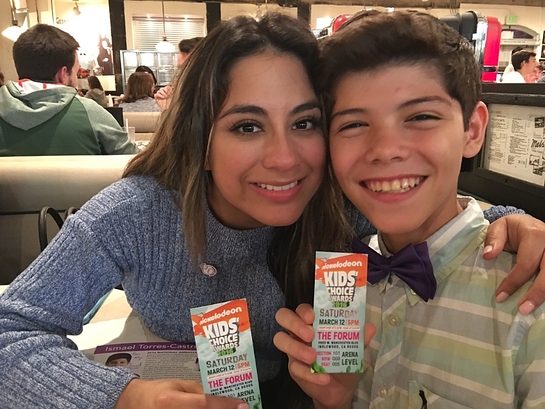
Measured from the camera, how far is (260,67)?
3.83 feet

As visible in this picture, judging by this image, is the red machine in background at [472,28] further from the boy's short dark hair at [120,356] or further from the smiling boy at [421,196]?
the boy's short dark hair at [120,356]

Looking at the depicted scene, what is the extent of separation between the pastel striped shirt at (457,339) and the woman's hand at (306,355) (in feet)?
0.32

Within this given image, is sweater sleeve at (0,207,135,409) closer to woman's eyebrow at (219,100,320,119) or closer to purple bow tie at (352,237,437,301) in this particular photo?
woman's eyebrow at (219,100,320,119)

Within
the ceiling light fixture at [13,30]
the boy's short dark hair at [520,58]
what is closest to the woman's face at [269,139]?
the boy's short dark hair at [520,58]

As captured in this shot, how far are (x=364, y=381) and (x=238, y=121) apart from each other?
676 mm

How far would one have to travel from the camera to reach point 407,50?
3.34ft

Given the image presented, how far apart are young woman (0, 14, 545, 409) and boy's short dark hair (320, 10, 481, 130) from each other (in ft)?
0.46

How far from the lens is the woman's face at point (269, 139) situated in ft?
3.73

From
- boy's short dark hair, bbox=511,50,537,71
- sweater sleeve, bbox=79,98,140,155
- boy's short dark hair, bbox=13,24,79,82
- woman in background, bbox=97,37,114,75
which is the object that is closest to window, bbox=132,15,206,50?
woman in background, bbox=97,37,114,75

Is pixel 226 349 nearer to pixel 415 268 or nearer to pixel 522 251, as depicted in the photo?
pixel 415 268

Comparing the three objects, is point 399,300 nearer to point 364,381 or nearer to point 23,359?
point 364,381

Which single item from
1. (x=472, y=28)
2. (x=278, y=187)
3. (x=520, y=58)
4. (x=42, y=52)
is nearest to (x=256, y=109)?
(x=278, y=187)

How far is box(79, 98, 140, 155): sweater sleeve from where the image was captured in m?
3.05

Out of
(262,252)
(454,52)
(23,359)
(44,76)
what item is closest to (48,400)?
(23,359)
